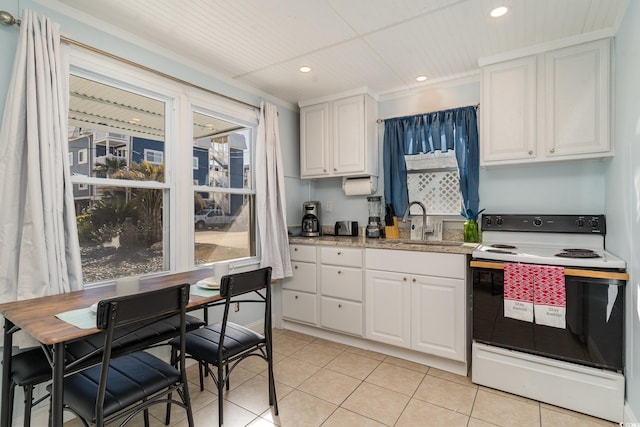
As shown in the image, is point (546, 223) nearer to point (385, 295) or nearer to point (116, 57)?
point (385, 295)

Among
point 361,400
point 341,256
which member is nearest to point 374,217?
point 341,256

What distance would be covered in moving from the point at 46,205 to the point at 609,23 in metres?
3.53

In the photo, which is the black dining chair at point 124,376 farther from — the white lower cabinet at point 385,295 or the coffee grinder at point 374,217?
the coffee grinder at point 374,217

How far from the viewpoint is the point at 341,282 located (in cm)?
297

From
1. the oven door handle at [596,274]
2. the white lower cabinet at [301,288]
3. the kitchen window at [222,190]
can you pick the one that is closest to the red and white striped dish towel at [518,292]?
the oven door handle at [596,274]

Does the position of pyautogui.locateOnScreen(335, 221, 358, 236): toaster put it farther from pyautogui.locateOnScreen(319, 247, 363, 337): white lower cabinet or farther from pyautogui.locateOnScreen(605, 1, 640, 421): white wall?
pyautogui.locateOnScreen(605, 1, 640, 421): white wall

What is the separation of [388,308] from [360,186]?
1250mm

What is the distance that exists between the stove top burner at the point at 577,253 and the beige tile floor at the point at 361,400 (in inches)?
37.0

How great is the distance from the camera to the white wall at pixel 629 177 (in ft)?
5.49

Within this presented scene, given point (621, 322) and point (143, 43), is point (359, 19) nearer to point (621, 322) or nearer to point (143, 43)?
point (143, 43)

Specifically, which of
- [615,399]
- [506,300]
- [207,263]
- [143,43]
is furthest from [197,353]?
[615,399]

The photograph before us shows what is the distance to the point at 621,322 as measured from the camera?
181 centimetres

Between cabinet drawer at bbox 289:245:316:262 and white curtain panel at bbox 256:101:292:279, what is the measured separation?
3.1 inches

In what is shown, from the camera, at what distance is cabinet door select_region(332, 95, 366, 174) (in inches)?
125
